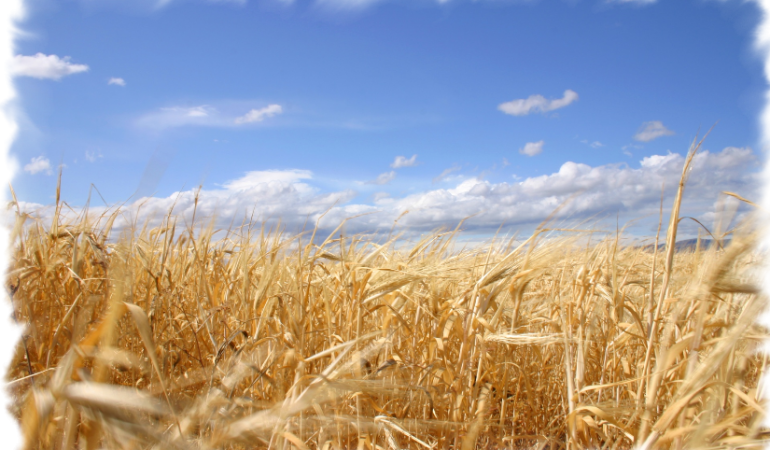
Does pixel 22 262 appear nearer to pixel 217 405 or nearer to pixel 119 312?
pixel 217 405

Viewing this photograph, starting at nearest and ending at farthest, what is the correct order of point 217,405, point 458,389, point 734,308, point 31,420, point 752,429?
point 31,420, point 752,429, point 217,405, point 734,308, point 458,389

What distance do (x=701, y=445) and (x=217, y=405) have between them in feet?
3.31

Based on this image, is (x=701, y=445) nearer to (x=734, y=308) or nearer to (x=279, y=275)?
(x=734, y=308)

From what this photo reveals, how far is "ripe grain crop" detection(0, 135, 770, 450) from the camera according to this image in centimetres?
78

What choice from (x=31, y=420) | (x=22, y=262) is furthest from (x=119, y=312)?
(x=22, y=262)

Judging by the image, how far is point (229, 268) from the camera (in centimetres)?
247

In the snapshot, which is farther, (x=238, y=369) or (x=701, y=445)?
(x=238, y=369)

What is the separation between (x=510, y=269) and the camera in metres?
1.50

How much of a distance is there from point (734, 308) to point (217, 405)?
1.44 metres

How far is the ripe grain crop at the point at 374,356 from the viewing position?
778 millimetres

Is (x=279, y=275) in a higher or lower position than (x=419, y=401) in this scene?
higher

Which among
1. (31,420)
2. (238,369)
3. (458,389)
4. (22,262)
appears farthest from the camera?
(22,262)

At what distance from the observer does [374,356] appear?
166cm

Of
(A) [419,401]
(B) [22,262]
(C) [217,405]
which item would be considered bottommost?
(A) [419,401]
